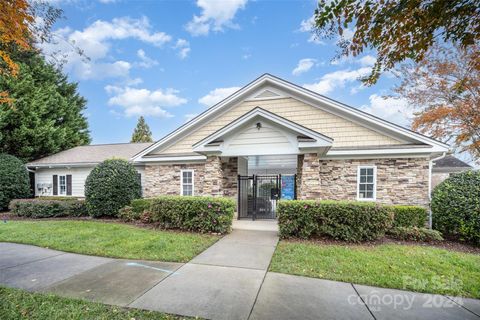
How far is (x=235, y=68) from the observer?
517 inches

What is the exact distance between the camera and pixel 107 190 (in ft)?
34.9

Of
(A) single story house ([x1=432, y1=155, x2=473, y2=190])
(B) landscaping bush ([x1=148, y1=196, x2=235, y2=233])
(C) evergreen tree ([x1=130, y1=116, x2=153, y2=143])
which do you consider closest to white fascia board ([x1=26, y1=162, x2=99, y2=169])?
(B) landscaping bush ([x1=148, y1=196, x2=235, y2=233])

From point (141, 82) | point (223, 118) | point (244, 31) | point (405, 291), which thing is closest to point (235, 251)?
point (405, 291)

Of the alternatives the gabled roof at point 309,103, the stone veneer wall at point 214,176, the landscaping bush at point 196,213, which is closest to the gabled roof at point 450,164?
the gabled roof at point 309,103

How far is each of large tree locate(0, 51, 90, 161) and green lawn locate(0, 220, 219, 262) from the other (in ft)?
36.8

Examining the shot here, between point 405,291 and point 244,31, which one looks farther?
point 244,31

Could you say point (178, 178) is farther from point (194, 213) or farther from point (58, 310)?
point (58, 310)

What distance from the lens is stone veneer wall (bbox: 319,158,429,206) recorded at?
9.44 meters

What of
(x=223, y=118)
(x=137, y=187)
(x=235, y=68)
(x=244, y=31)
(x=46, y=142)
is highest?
(x=244, y=31)

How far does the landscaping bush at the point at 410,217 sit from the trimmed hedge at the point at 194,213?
20.5 ft

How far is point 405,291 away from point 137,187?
1141 cm

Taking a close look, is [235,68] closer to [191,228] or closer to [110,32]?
[110,32]

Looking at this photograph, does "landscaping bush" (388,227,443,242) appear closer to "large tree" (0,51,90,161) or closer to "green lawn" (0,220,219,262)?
"green lawn" (0,220,219,262)

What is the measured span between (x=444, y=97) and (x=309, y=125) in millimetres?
13080
